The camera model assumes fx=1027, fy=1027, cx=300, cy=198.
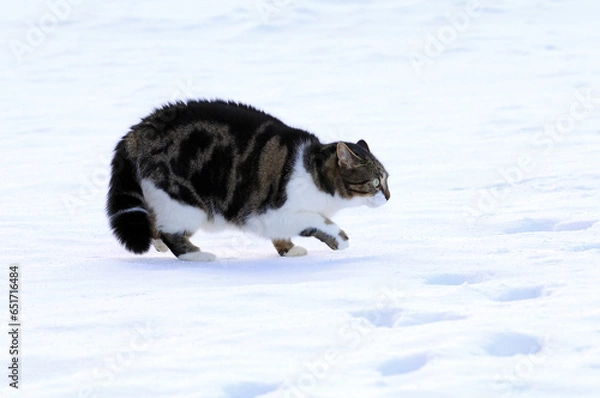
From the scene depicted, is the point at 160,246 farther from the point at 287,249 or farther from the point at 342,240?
the point at 342,240

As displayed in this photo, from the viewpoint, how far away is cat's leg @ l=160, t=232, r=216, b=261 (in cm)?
600

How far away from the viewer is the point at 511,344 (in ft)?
12.9

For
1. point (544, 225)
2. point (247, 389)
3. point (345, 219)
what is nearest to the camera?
Answer: point (247, 389)

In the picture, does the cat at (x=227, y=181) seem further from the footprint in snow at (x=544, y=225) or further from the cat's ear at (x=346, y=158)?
the footprint in snow at (x=544, y=225)

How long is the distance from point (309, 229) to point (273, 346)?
2019mm

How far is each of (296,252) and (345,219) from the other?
4.17 feet

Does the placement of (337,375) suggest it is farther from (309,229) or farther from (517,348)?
(309,229)

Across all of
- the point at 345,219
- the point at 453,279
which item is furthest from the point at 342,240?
the point at 345,219

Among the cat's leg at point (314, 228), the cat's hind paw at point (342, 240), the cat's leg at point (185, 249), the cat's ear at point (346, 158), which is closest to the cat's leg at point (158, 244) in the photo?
the cat's leg at point (185, 249)

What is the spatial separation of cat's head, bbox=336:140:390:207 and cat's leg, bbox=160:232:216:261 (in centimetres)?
92

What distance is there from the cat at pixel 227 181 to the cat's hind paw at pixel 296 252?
0.11 meters

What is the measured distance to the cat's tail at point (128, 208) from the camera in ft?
19.3

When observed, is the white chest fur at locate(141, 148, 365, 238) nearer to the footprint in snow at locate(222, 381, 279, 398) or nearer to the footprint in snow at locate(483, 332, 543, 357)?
the footprint in snow at locate(483, 332, 543, 357)

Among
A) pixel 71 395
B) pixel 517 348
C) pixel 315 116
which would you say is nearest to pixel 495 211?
pixel 517 348
